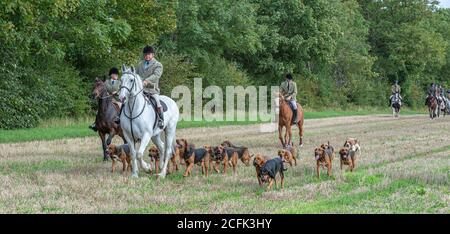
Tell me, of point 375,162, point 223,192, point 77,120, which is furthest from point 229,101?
point 223,192

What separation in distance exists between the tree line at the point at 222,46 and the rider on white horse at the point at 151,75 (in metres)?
8.94

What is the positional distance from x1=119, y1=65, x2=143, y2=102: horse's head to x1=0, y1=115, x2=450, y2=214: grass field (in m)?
1.62

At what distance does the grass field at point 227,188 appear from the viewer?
9.09m

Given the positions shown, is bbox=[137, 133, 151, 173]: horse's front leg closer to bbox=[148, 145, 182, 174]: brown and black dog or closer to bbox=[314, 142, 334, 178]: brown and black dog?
bbox=[148, 145, 182, 174]: brown and black dog

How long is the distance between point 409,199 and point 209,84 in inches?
1264

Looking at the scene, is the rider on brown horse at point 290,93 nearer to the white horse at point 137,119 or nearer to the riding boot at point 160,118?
the riding boot at point 160,118

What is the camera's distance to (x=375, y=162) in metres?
14.5

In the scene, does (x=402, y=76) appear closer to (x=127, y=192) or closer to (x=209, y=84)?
(x=209, y=84)

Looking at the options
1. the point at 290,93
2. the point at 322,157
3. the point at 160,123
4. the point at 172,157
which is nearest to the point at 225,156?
the point at 172,157

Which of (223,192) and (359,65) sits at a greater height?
(359,65)

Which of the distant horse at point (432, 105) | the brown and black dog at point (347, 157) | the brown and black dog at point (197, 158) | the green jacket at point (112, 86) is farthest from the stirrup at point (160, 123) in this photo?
the distant horse at point (432, 105)

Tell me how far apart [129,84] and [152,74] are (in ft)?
3.36

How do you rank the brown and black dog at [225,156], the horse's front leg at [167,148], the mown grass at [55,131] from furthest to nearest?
the mown grass at [55,131]
the brown and black dog at [225,156]
the horse's front leg at [167,148]

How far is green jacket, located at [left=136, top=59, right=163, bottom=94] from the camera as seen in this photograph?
13312mm
